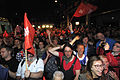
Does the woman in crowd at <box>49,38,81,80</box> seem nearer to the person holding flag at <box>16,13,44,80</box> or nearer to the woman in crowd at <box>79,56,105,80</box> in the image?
the woman in crowd at <box>79,56,105,80</box>

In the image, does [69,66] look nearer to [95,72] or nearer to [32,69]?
[95,72]

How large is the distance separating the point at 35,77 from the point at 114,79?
6.04 ft

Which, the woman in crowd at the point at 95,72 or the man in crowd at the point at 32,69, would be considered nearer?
the woman in crowd at the point at 95,72

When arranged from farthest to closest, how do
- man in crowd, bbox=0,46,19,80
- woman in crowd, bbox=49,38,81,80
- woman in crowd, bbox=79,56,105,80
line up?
man in crowd, bbox=0,46,19,80 → woman in crowd, bbox=49,38,81,80 → woman in crowd, bbox=79,56,105,80

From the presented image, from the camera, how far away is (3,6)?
16.6 meters

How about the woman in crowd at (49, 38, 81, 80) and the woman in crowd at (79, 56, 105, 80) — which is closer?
the woman in crowd at (79, 56, 105, 80)

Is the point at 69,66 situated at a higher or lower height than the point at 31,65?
lower

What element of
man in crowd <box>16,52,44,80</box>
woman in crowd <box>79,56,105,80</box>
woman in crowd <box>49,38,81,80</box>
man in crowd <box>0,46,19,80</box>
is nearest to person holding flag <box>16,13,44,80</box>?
man in crowd <box>16,52,44,80</box>

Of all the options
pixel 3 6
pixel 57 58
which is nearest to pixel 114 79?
pixel 57 58

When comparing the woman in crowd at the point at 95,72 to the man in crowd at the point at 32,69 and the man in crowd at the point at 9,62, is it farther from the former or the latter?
the man in crowd at the point at 9,62

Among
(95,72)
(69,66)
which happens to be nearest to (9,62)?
(69,66)

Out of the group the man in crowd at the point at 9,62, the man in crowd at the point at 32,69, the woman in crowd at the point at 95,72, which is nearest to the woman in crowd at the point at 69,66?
the woman in crowd at the point at 95,72

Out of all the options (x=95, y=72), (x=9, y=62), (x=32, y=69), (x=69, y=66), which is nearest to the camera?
(x=95, y=72)

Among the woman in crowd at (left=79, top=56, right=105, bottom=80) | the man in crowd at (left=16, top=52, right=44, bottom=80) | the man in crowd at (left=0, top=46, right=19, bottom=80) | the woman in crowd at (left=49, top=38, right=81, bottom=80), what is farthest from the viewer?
the man in crowd at (left=0, top=46, right=19, bottom=80)
